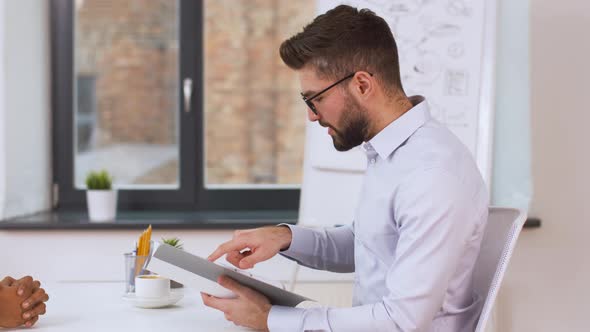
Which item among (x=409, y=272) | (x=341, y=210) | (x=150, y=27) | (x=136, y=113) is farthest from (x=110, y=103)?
(x=409, y=272)

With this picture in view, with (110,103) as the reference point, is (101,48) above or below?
above

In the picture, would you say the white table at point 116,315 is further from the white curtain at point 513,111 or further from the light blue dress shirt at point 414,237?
the white curtain at point 513,111

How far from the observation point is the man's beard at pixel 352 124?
187 centimetres

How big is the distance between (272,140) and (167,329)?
7.53 feet

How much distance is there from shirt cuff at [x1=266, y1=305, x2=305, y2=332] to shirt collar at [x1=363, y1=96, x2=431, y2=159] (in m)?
0.39

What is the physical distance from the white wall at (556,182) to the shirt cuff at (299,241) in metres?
1.72

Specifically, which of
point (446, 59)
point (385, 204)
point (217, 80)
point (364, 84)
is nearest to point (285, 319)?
point (385, 204)

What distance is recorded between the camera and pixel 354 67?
1.84 metres

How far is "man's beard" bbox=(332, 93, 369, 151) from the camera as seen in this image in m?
1.87

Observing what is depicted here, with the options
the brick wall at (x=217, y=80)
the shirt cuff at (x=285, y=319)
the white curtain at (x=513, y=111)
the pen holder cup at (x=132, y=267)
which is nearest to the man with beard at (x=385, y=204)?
the shirt cuff at (x=285, y=319)

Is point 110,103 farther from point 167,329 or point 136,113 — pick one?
point 167,329

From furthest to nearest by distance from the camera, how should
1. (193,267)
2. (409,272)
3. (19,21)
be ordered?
(19,21), (193,267), (409,272)

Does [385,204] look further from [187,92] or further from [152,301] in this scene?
[187,92]

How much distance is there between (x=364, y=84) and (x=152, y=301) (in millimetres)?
720
